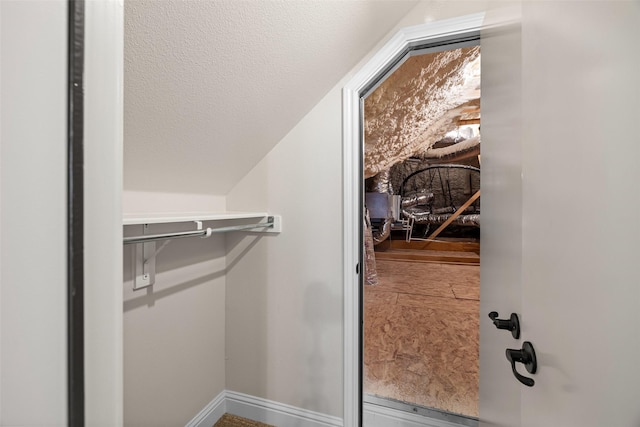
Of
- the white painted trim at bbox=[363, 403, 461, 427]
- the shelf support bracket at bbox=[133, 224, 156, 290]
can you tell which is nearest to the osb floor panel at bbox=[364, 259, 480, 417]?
the white painted trim at bbox=[363, 403, 461, 427]

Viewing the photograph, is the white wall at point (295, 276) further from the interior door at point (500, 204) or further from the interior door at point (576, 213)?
the interior door at point (576, 213)

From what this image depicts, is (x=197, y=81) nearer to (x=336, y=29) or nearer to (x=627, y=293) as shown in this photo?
(x=336, y=29)

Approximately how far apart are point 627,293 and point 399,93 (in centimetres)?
249

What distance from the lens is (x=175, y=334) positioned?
1.21 meters

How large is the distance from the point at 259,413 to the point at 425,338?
148 centimetres

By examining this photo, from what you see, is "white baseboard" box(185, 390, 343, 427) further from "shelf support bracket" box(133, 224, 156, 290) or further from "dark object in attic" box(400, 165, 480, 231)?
"dark object in attic" box(400, 165, 480, 231)

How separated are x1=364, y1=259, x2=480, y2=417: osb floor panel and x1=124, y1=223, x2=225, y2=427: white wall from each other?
96cm

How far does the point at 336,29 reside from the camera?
39.6 inches

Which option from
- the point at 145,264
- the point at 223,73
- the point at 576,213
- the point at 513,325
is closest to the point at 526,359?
the point at 513,325

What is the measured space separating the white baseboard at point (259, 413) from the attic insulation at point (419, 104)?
7.28 feet

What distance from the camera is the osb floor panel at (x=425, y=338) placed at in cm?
167

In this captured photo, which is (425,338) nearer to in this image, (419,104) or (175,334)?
(175,334)

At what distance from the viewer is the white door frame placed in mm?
1218

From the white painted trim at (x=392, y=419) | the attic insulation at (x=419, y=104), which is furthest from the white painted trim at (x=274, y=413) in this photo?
the attic insulation at (x=419, y=104)
